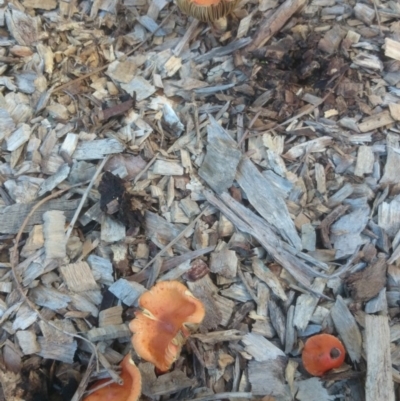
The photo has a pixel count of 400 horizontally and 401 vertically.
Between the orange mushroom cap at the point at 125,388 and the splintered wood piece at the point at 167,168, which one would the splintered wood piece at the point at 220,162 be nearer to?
the splintered wood piece at the point at 167,168

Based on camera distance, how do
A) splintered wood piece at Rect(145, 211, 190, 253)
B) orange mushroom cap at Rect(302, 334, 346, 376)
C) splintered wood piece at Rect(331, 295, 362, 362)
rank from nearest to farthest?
orange mushroom cap at Rect(302, 334, 346, 376)
splintered wood piece at Rect(331, 295, 362, 362)
splintered wood piece at Rect(145, 211, 190, 253)

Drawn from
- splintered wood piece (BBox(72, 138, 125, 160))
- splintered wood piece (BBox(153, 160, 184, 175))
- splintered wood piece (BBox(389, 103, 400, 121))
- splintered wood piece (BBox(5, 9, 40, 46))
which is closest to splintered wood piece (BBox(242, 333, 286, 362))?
splintered wood piece (BBox(153, 160, 184, 175))

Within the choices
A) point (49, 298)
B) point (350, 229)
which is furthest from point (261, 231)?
point (49, 298)

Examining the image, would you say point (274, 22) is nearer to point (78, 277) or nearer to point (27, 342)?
point (78, 277)

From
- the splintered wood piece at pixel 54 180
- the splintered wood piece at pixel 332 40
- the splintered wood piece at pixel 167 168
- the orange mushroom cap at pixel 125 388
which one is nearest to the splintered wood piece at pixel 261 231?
the splintered wood piece at pixel 167 168

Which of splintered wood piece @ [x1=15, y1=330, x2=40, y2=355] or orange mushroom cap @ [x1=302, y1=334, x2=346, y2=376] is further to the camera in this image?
splintered wood piece @ [x1=15, y1=330, x2=40, y2=355]

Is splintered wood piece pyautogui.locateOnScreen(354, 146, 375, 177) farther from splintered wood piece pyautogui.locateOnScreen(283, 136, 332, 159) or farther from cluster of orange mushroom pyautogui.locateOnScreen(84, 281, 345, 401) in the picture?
cluster of orange mushroom pyautogui.locateOnScreen(84, 281, 345, 401)
